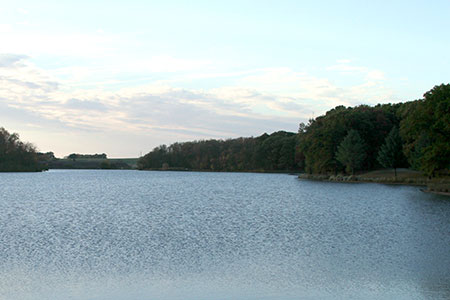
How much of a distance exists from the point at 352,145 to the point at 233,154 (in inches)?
3531

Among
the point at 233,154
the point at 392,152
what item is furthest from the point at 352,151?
the point at 233,154

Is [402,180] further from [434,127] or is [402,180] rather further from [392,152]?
[434,127]

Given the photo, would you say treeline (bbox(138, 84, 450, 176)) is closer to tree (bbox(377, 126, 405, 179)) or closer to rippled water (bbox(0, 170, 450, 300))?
tree (bbox(377, 126, 405, 179))

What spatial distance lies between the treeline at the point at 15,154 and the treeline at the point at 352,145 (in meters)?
52.2

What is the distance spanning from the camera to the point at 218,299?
12625 mm

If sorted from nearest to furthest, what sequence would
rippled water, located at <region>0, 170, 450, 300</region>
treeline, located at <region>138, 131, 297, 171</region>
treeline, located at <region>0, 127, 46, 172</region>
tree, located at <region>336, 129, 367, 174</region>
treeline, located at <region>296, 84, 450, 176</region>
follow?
rippled water, located at <region>0, 170, 450, 300</region> → treeline, located at <region>296, 84, 450, 176</region> → tree, located at <region>336, 129, 367, 174</region> → treeline, located at <region>138, 131, 297, 171</region> → treeline, located at <region>0, 127, 46, 172</region>

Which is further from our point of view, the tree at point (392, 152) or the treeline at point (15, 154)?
the treeline at point (15, 154)

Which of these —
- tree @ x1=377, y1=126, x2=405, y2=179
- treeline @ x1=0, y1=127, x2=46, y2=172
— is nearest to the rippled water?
tree @ x1=377, y1=126, x2=405, y2=179

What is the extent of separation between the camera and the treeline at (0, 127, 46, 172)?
15088cm

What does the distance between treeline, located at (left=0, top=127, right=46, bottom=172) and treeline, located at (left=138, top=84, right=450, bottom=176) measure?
5218 cm

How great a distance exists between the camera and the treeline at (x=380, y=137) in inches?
2417

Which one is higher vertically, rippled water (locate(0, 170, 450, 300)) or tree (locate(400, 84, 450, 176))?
tree (locate(400, 84, 450, 176))

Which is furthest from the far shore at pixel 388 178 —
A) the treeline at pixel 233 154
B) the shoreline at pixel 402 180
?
the treeline at pixel 233 154

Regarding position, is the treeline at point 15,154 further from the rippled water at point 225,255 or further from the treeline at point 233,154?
the rippled water at point 225,255
